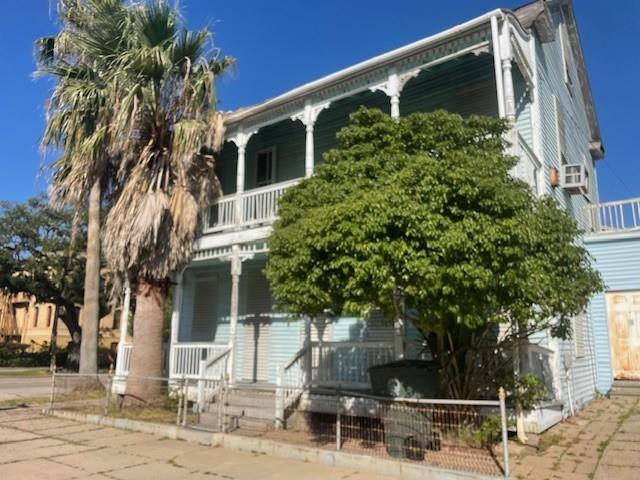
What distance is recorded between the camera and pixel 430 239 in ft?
19.3

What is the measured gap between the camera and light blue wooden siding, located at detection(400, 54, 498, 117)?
1148 centimetres

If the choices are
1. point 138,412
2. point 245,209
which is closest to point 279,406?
point 138,412

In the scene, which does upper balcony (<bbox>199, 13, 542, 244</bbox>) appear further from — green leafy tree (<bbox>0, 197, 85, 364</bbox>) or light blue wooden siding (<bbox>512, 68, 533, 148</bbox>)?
green leafy tree (<bbox>0, 197, 85, 364</bbox>)

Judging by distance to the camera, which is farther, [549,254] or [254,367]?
[254,367]

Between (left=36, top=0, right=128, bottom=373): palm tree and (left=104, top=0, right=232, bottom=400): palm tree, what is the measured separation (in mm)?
526

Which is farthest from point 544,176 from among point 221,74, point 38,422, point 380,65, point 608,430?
point 38,422

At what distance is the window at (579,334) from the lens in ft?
40.1

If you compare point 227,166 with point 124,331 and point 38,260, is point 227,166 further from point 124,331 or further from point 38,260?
point 38,260

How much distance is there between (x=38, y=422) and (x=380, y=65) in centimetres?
1061

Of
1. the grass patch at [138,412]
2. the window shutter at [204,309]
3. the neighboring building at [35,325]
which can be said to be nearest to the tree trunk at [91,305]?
the window shutter at [204,309]

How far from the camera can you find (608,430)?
30.3ft

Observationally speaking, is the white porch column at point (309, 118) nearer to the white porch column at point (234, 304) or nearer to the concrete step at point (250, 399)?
the white porch column at point (234, 304)

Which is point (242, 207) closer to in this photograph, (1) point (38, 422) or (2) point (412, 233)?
(1) point (38, 422)

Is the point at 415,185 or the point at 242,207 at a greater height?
the point at 242,207
